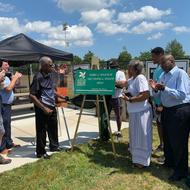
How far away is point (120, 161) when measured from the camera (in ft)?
19.1

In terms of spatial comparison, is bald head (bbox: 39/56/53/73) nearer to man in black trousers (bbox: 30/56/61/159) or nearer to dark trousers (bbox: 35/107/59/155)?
man in black trousers (bbox: 30/56/61/159)

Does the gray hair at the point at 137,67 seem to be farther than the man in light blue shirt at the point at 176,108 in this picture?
Yes

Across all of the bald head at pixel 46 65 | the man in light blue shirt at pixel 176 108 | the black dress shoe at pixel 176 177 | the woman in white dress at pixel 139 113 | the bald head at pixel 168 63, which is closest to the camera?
the man in light blue shirt at pixel 176 108

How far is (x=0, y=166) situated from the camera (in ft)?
18.6

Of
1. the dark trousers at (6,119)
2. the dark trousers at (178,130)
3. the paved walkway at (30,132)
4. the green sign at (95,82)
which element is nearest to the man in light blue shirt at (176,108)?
the dark trousers at (178,130)

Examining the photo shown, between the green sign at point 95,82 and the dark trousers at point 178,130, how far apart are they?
125 cm

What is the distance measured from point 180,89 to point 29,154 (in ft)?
11.0

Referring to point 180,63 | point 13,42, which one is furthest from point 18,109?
point 180,63

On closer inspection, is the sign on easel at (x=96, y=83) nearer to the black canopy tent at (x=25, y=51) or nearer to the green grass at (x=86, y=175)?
the green grass at (x=86, y=175)

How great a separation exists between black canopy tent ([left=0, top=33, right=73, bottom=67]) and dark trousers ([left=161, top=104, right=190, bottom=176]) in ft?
18.1

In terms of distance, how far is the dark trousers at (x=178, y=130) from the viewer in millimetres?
4719

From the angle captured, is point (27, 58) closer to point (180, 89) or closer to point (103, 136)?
point (103, 136)

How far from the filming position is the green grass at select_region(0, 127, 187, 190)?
4766 millimetres

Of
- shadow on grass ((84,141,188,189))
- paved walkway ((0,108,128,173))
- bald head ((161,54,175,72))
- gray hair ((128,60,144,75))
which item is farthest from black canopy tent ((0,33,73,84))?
bald head ((161,54,175,72))
